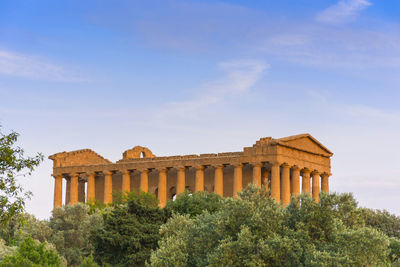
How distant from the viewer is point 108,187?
67062 millimetres

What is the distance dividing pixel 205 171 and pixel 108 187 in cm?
979

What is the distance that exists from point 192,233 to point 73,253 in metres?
16.1

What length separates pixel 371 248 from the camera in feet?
87.6

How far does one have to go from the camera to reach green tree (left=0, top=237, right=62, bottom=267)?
3347 centimetres

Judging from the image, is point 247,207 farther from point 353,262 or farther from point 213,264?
point 353,262

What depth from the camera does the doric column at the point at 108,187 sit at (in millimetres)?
66250

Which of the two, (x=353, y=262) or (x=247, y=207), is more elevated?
(x=247, y=207)

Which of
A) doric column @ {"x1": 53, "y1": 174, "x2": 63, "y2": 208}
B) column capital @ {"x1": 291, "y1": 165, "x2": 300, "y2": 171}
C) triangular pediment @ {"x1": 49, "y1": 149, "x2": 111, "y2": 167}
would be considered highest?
triangular pediment @ {"x1": 49, "y1": 149, "x2": 111, "y2": 167}

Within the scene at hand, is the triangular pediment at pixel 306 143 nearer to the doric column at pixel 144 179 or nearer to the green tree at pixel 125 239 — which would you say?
the doric column at pixel 144 179

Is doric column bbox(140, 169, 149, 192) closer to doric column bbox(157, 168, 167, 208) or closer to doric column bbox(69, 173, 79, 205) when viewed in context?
doric column bbox(157, 168, 167, 208)

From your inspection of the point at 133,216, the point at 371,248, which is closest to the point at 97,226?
the point at 133,216

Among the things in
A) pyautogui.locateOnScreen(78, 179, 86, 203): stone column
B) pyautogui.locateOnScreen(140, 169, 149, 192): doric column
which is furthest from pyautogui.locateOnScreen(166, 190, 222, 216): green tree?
pyautogui.locateOnScreen(78, 179, 86, 203): stone column

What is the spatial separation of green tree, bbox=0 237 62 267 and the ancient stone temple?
23.1 m

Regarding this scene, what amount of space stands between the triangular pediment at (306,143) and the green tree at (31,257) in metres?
27.0
